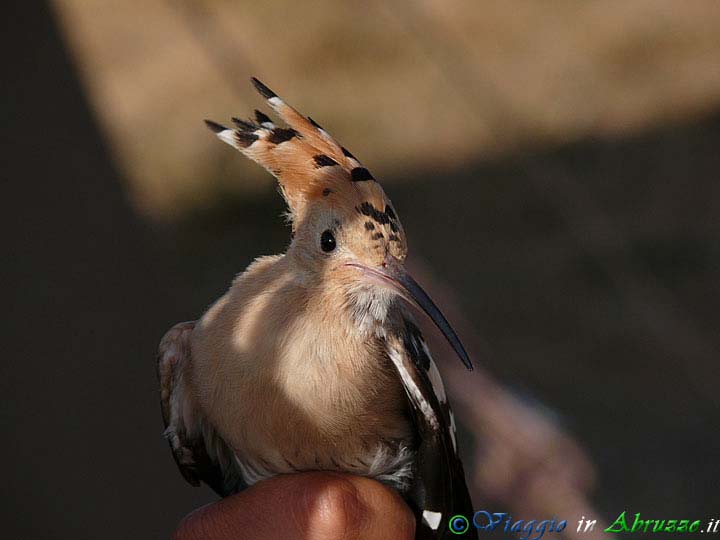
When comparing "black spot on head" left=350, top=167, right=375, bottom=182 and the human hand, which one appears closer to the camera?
the human hand

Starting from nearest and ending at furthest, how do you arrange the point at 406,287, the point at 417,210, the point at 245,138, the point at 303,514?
the point at 303,514 → the point at 406,287 → the point at 245,138 → the point at 417,210

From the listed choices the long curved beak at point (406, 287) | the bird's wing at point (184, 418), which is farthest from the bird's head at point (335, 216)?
the bird's wing at point (184, 418)

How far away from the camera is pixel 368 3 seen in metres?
4.55

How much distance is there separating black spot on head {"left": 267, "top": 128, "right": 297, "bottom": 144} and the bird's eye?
0.16 metres

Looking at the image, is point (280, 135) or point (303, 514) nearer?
point (303, 514)

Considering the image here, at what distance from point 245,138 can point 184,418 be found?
45cm

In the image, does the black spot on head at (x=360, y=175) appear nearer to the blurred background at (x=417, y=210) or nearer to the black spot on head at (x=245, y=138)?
the black spot on head at (x=245, y=138)

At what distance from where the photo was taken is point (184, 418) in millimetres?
1510

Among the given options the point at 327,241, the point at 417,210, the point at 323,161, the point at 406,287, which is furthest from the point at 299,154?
the point at 417,210

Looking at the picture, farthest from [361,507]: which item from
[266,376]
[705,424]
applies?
[705,424]

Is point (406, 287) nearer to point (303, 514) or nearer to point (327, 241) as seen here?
point (327, 241)

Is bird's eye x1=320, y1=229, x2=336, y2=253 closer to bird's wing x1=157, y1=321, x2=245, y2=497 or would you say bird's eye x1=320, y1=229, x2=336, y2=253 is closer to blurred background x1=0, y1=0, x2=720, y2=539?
bird's wing x1=157, y1=321, x2=245, y2=497

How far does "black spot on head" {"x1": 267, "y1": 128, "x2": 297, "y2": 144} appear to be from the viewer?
1.44 m

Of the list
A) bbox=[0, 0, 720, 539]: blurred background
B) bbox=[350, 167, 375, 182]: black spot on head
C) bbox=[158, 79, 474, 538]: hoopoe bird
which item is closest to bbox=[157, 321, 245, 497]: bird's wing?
bbox=[158, 79, 474, 538]: hoopoe bird
